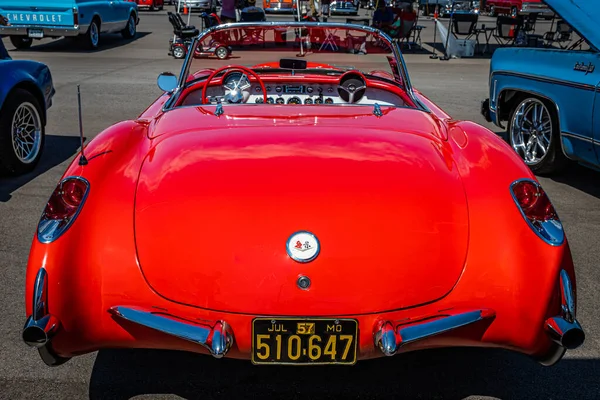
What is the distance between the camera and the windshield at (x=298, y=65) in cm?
413

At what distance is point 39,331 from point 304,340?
95 cm

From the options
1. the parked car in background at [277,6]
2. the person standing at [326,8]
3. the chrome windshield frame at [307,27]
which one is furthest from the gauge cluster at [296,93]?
the parked car in background at [277,6]

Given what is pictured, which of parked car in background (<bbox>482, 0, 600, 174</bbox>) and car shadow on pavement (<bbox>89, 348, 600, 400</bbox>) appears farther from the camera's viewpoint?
parked car in background (<bbox>482, 0, 600, 174</bbox>)

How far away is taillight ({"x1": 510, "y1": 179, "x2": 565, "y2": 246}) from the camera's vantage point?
98.2 inches

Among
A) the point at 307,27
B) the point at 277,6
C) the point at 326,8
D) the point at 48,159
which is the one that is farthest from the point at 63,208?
the point at 326,8

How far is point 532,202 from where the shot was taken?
2613 mm

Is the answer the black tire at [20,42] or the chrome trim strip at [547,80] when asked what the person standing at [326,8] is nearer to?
the black tire at [20,42]

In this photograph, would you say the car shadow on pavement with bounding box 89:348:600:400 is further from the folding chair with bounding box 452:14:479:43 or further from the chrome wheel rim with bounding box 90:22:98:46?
the folding chair with bounding box 452:14:479:43

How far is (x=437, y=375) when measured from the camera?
2881mm

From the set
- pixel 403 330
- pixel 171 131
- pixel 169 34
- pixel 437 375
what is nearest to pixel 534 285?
pixel 403 330

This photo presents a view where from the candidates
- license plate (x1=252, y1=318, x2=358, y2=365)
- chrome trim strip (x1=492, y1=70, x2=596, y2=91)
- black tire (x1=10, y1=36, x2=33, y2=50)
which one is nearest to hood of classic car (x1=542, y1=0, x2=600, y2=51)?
chrome trim strip (x1=492, y1=70, x2=596, y2=91)

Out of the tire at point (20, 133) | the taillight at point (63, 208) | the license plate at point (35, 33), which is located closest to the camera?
the taillight at point (63, 208)

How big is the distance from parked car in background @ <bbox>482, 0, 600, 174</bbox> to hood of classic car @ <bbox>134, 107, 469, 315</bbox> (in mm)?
3058

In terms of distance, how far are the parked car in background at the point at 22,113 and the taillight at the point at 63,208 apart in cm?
325
